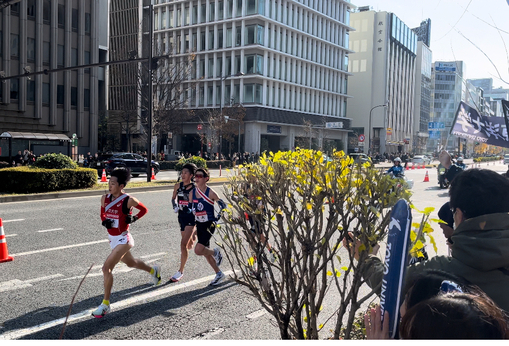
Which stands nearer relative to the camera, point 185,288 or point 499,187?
point 499,187

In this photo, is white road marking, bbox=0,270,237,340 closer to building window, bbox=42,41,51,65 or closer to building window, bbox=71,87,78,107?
building window, bbox=42,41,51,65

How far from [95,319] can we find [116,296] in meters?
0.77

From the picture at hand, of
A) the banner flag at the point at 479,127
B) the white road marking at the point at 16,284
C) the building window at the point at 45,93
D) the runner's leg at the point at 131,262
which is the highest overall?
the building window at the point at 45,93

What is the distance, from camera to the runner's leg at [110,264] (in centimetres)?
502

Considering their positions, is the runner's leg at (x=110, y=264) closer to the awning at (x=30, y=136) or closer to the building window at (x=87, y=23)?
the awning at (x=30, y=136)

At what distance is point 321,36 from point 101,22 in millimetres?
31029

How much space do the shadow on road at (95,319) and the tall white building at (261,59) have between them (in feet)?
166

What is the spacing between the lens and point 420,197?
18.9 m

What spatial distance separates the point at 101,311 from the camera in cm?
489

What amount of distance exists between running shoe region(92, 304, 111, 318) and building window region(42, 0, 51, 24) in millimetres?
42141

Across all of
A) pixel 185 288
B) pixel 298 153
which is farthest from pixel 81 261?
pixel 298 153

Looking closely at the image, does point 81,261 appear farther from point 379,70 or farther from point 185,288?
point 379,70

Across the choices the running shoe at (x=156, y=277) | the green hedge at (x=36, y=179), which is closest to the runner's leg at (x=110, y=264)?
the running shoe at (x=156, y=277)
